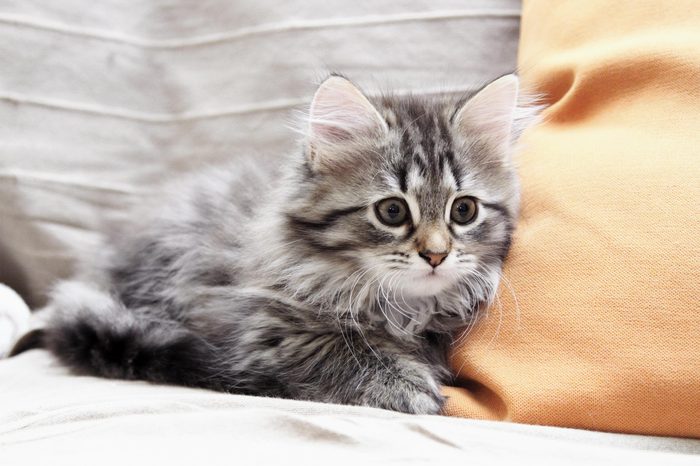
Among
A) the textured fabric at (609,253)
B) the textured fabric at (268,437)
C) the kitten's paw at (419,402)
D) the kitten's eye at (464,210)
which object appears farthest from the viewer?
the kitten's eye at (464,210)

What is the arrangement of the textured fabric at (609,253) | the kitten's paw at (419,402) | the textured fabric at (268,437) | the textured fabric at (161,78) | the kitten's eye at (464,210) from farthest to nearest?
the textured fabric at (161,78) < the kitten's eye at (464,210) < the kitten's paw at (419,402) < the textured fabric at (609,253) < the textured fabric at (268,437)

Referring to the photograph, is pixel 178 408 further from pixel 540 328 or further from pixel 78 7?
pixel 78 7

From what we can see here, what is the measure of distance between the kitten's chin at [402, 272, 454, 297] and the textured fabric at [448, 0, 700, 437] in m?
0.12

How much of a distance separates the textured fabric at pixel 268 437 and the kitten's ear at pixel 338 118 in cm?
56

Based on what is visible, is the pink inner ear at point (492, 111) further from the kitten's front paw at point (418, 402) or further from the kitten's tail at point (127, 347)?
the kitten's tail at point (127, 347)

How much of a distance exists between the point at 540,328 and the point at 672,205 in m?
0.32

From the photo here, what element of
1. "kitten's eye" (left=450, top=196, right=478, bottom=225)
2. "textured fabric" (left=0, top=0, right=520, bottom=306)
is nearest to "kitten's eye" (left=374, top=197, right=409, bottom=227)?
"kitten's eye" (left=450, top=196, right=478, bottom=225)

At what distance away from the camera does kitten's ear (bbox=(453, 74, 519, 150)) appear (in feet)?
4.70

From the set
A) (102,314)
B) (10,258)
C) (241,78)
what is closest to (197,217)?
(102,314)

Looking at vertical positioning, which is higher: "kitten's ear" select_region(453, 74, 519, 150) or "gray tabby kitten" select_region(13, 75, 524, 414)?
"kitten's ear" select_region(453, 74, 519, 150)

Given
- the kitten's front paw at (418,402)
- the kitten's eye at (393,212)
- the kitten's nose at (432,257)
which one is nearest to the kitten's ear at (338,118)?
the kitten's eye at (393,212)

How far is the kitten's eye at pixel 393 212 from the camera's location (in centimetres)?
133

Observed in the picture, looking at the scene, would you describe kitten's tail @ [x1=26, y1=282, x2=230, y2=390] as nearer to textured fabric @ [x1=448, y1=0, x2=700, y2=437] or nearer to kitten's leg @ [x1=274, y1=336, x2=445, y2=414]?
kitten's leg @ [x1=274, y1=336, x2=445, y2=414]

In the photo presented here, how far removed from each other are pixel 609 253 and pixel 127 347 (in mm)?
1003
